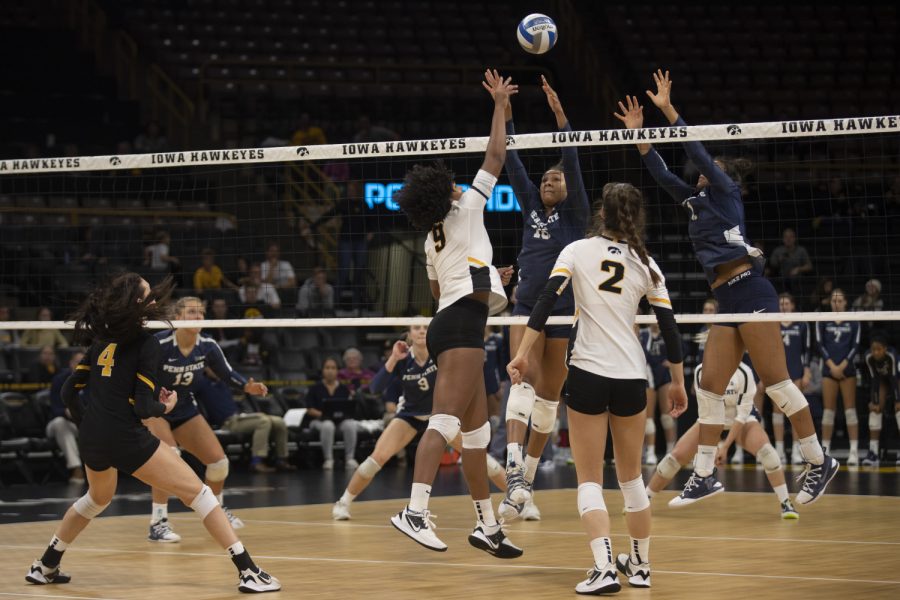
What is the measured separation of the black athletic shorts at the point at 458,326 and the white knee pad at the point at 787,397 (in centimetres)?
245

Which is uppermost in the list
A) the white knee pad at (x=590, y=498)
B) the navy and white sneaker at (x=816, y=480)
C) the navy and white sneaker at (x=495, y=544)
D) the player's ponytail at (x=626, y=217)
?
the player's ponytail at (x=626, y=217)

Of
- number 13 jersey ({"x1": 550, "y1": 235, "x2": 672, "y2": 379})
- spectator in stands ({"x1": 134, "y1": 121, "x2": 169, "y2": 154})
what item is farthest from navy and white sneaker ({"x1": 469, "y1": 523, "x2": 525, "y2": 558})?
spectator in stands ({"x1": 134, "y1": 121, "x2": 169, "y2": 154})

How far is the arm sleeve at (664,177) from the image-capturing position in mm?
8188

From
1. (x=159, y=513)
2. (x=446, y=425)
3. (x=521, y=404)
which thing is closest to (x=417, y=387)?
(x=521, y=404)

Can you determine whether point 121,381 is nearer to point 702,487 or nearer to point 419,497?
point 419,497

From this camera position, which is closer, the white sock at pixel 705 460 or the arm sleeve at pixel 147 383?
the arm sleeve at pixel 147 383

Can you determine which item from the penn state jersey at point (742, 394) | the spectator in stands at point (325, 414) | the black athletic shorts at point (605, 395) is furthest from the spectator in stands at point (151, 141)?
the black athletic shorts at point (605, 395)

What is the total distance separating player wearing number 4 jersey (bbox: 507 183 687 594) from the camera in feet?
19.6

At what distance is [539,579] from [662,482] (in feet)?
11.0

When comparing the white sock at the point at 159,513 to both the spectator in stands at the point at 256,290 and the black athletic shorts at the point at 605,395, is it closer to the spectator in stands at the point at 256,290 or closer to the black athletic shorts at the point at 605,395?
the black athletic shorts at the point at 605,395

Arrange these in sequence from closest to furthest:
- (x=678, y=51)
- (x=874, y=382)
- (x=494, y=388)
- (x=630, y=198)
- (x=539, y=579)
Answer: (x=630, y=198) < (x=539, y=579) < (x=494, y=388) < (x=874, y=382) < (x=678, y=51)

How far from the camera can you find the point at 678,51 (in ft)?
77.3

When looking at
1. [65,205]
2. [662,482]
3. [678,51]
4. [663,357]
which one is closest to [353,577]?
[662,482]

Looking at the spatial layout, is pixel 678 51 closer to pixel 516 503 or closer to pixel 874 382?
pixel 874 382
